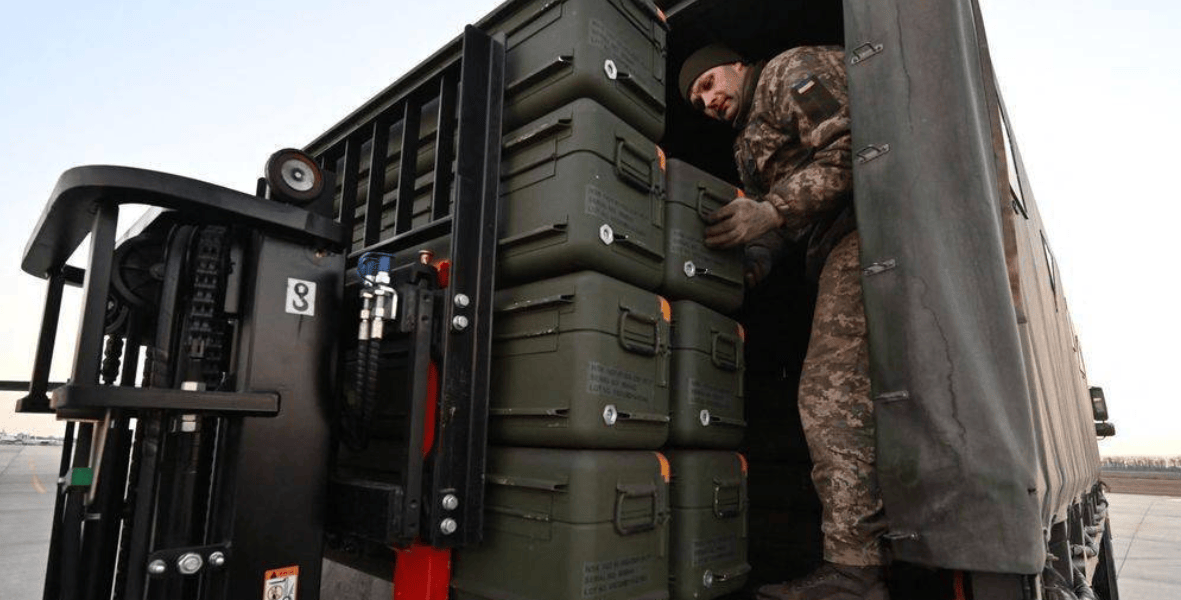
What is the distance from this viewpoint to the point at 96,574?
158cm

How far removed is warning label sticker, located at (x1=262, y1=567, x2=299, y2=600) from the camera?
1708 millimetres

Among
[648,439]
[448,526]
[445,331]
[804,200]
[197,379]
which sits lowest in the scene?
[448,526]

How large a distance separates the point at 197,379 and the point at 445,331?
63 cm

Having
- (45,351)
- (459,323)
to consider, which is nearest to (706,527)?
(459,323)

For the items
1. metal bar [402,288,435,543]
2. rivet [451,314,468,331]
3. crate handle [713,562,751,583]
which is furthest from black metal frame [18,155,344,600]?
crate handle [713,562,751,583]

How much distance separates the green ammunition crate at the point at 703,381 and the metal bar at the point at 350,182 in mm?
1542

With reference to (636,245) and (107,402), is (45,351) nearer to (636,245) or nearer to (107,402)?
(107,402)

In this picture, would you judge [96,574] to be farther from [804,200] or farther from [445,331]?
[804,200]

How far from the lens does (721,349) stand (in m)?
2.41

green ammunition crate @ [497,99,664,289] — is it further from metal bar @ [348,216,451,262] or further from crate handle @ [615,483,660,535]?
crate handle @ [615,483,660,535]

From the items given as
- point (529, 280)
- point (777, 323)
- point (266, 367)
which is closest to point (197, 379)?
point (266, 367)

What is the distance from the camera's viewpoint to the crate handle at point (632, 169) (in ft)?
6.86

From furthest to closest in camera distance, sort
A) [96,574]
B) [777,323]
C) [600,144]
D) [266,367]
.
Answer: [777,323]
[600,144]
[266,367]
[96,574]

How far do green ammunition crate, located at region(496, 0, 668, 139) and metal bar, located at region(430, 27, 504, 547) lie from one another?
0.13 meters
